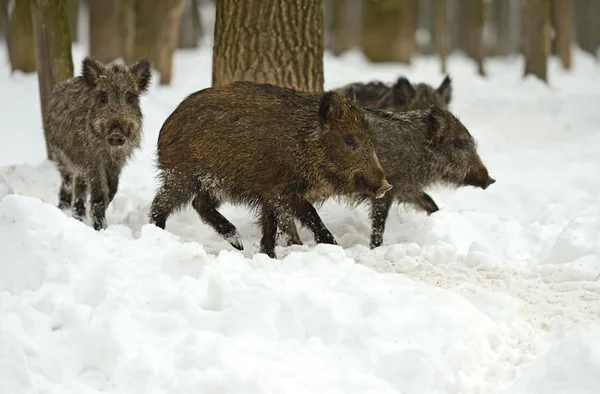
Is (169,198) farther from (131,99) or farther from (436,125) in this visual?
(436,125)

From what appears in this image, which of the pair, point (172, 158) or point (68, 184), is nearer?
point (172, 158)

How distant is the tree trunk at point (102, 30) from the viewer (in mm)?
19391

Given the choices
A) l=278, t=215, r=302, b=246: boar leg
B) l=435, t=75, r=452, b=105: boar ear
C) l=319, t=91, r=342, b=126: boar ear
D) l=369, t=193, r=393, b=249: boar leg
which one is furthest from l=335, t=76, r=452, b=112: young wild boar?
l=319, t=91, r=342, b=126: boar ear

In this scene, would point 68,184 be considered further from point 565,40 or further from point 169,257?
point 565,40

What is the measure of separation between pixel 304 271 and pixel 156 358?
4.93ft

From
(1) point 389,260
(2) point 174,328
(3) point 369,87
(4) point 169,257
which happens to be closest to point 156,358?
(2) point 174,328

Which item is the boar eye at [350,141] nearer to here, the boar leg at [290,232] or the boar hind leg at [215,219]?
the boar leg at [290,232]

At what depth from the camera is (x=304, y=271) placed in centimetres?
537

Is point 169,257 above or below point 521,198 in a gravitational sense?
above

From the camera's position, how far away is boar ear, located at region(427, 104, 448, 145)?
7.80 m

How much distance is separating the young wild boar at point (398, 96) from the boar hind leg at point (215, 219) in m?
3.61

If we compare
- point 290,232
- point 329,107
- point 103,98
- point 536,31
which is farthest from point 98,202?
point 536,31

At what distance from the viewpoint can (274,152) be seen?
6.84m

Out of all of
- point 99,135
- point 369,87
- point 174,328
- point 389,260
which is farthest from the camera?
point 369,87
